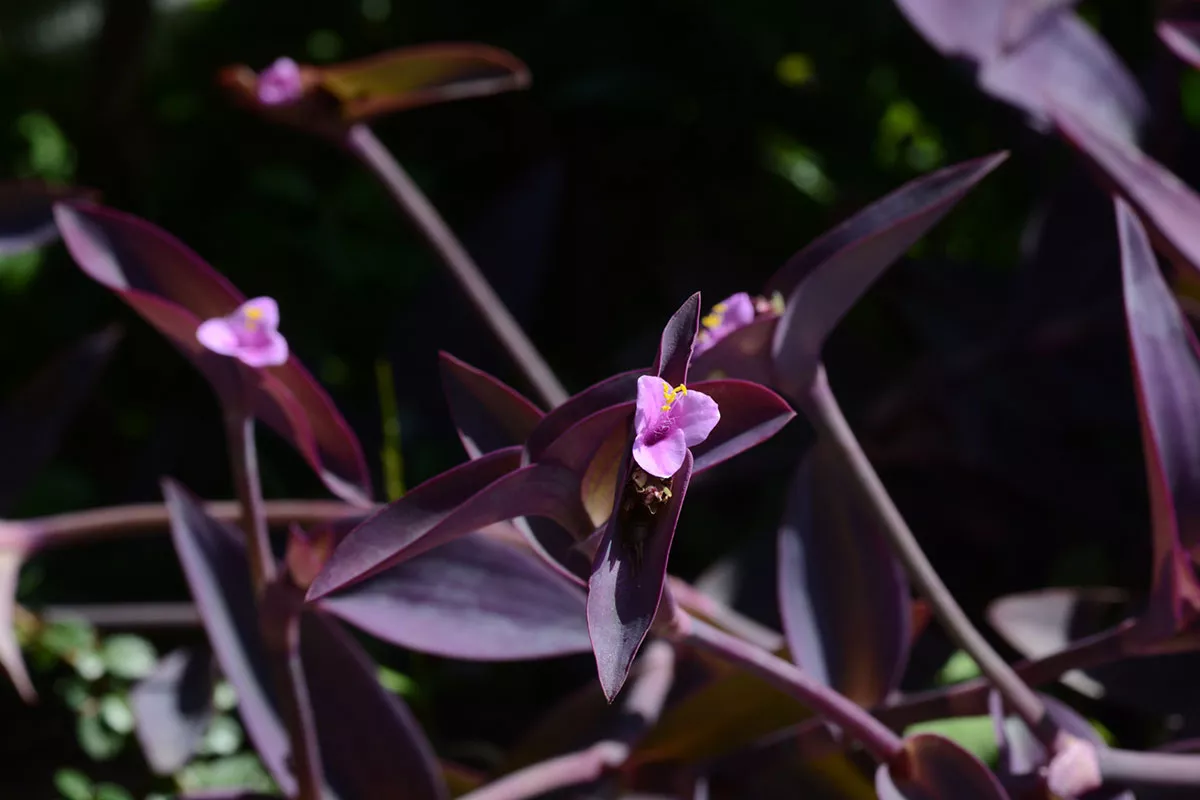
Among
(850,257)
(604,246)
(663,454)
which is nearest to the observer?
(663,454)

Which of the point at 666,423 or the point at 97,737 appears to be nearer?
the point at 666,423

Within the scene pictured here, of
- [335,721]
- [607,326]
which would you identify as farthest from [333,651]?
[607,326]

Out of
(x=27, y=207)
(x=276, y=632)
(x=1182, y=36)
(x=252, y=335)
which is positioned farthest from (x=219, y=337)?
(x=1182, y=36)

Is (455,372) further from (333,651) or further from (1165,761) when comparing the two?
(1165,761)

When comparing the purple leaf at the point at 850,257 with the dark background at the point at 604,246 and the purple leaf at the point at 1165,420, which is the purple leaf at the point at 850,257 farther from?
the dark background at the point at 604,246

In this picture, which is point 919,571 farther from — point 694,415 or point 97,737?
point 97,737

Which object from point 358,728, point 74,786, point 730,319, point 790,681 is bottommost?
point 74,786
